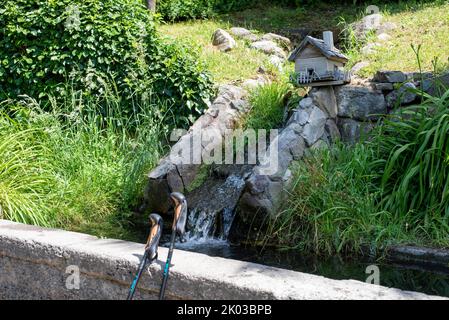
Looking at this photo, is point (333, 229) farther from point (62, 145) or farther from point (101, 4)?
point (101, 4)

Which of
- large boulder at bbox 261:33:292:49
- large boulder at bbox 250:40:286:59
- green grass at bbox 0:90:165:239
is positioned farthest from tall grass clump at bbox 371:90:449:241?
large boulder at bbox 261:33:292:49

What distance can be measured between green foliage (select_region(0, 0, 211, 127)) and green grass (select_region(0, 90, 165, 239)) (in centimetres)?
24

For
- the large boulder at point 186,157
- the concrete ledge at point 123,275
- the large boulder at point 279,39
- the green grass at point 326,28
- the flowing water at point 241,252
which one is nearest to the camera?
the concrete ledge at point 123,275

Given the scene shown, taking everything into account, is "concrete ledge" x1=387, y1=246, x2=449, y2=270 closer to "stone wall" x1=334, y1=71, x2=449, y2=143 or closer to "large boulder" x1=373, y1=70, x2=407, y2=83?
"stone wall" x1=334, y1=71, x2=449, y2=143

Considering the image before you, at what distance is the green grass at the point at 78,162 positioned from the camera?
611 centimetres

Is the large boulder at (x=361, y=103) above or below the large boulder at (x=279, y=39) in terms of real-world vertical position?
below

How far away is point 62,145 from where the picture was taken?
7.02 m

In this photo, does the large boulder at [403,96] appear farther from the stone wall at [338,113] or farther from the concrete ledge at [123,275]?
the concrete ledge at [123,275]

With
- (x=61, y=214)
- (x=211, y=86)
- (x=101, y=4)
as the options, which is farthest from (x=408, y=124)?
(x=101, y=4)

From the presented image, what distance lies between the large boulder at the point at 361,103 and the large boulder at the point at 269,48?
2.73 meters

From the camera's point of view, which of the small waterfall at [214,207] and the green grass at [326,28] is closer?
the small waterfall at [214,207]

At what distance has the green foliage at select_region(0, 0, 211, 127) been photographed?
7773 millimetres

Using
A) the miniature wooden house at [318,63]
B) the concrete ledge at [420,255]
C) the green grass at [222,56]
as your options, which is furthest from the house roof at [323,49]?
the concrete ledge at [420,255]

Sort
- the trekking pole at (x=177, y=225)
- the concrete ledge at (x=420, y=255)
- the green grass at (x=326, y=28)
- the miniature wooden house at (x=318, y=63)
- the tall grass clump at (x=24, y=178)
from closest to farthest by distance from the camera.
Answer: the trekking pole at (x=177, y=225)
the concrete ledge at (x=420, y=255)
the tall grass clump at (x=24, y=178)
the miniature wooden house at (x=318, y=63)
the green grass at (x=326, y=28)
